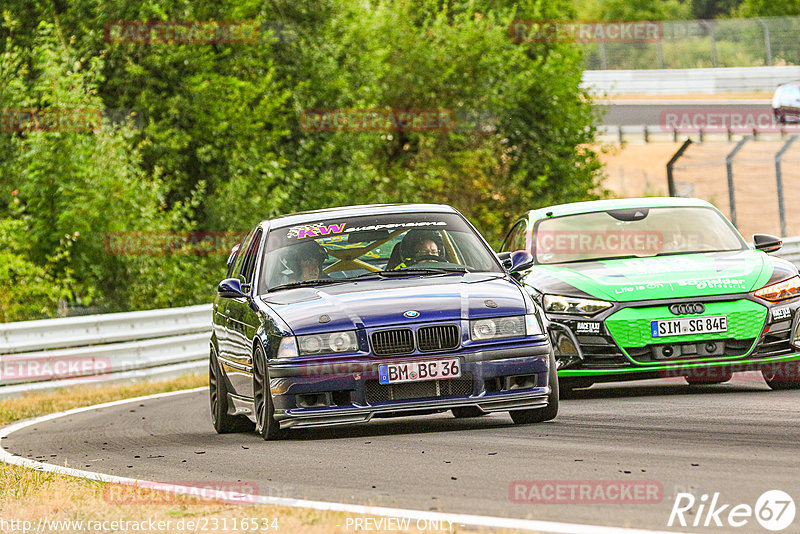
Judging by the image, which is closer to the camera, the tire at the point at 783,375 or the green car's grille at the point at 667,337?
the green car's grille at the point at 667,337

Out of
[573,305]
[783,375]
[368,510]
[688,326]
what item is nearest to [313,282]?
[573,305]

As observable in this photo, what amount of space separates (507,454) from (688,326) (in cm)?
306

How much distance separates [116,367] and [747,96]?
3928cm

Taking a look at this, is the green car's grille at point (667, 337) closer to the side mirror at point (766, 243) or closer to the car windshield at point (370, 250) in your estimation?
the car windshield at point (370, 250)

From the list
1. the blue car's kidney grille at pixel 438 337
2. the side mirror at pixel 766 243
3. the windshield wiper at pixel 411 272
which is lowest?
the side mirror at pixel 766 243

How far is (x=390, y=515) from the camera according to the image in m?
5.57

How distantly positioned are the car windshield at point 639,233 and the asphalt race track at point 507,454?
117cm

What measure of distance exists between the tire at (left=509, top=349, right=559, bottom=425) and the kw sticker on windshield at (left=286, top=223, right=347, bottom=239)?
68.6 inches

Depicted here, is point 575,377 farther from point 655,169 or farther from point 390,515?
point 655,169

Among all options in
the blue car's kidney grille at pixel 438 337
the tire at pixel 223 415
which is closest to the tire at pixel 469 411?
the blue car's kidney grille at pixel 438 337

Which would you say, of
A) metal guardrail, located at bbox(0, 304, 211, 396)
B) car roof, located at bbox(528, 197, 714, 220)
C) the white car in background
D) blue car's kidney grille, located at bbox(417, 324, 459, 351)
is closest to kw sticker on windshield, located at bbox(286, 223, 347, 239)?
blue car's kidney grille, located at bbox(417, 324, 459, 351)

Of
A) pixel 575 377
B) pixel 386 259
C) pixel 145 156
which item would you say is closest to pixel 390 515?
pixel 386 259

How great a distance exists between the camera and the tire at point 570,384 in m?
10.2

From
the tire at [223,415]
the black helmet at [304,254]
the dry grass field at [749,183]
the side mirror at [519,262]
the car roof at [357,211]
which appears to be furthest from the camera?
the dry grass field at [749,183]
